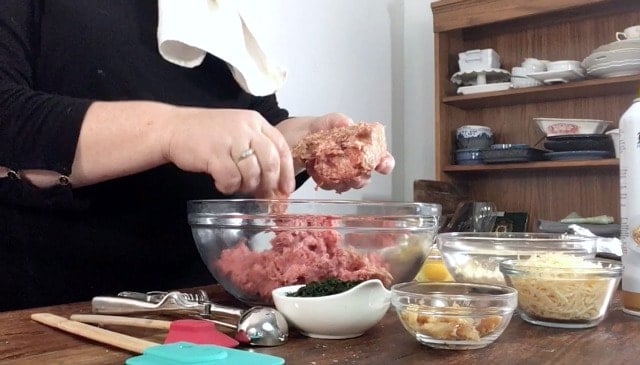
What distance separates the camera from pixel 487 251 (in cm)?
76

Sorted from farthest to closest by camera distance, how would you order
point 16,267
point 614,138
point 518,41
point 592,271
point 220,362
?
point 518,41
point 614,138
point 16,267
point 592,271
point 220,362

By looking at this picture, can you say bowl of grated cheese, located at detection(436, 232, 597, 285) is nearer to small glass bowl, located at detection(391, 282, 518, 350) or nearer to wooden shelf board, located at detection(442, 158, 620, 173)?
small glass bowl, located at detection(391, 282, 518, 350)

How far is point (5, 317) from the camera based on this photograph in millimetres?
674

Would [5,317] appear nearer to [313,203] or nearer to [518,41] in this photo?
[313,203]

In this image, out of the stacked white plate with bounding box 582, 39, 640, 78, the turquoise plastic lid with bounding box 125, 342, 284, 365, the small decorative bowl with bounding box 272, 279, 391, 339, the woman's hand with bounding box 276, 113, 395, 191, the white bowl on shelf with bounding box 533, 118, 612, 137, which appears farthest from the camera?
the white bowl on shelf with bounding box 533, 118, 612, 137

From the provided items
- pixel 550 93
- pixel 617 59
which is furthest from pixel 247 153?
pixel 550 93

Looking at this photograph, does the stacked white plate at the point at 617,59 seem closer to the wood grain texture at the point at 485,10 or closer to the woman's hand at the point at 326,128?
the wood grain texture at the point at 485,10

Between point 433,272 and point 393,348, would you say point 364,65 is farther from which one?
point 393,348

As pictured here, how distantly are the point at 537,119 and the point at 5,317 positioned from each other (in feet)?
5.99

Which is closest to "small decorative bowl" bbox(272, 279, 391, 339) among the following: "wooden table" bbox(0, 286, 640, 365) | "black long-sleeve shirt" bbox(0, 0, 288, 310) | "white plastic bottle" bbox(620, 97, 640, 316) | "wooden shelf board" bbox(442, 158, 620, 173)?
"wooden table" bbox(0, 286, 640, 365)

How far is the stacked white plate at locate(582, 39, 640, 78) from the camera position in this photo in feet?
6.47

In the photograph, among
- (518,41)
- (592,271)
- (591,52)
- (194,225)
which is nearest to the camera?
(592,271)

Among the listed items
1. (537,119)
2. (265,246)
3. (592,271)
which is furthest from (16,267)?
(537,119)

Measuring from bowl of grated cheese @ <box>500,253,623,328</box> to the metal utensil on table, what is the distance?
0.24 metres
